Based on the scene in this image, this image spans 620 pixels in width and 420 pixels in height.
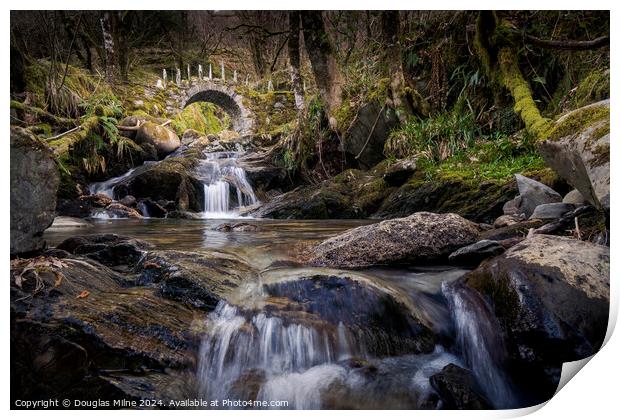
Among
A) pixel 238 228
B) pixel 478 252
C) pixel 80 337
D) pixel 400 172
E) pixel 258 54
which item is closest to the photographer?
pixel 80 337

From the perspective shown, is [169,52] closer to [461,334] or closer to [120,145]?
[120,145]

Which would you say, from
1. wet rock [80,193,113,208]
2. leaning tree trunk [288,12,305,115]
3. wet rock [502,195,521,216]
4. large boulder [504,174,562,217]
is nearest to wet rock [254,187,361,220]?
leaning tree trunk [288,12,305,115]

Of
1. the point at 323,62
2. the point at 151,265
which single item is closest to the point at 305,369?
the point at 151,265


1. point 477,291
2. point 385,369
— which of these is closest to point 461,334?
point 477,291

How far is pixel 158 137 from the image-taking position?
3.63 metres

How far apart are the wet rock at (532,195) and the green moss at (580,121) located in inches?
22.1

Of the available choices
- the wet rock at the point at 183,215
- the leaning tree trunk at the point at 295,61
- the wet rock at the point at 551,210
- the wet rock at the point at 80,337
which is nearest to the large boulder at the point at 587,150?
the wet rock at the point at 551,210

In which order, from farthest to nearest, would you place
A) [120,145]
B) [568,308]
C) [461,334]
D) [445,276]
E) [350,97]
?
[350,97] → [120,145] → [445,276] → [461,334] → [568,308]

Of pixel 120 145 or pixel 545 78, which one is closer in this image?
pixel 545 78

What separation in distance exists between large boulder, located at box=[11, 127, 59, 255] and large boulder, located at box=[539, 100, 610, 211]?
2544mm

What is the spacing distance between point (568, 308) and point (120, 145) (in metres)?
3.48

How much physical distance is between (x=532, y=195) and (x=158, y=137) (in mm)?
3090

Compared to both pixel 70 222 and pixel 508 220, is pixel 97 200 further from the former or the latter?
pixel 508 220

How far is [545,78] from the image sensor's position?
8.73 feet
